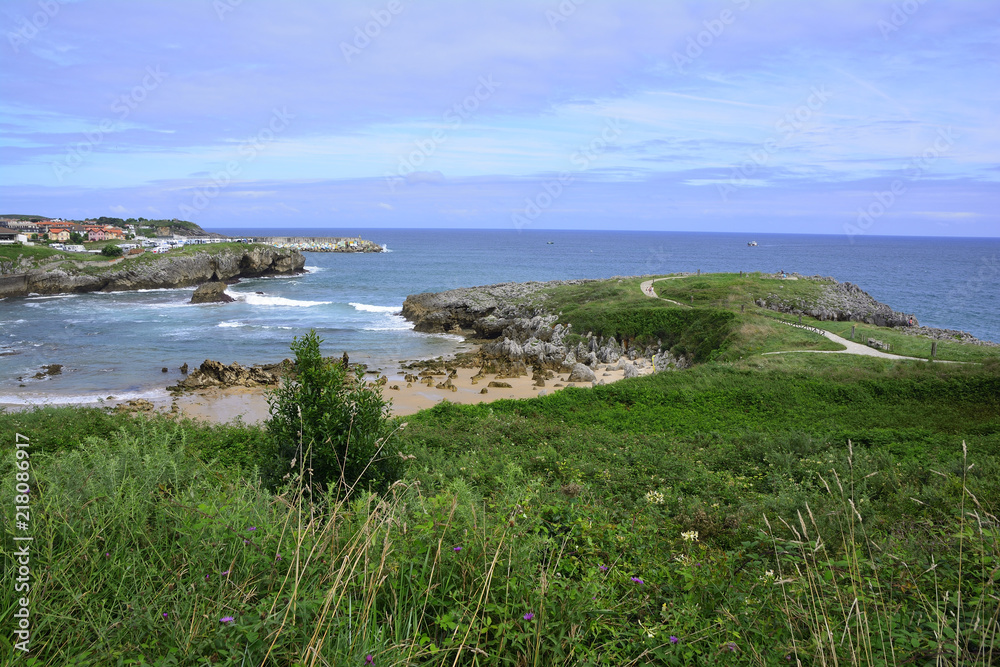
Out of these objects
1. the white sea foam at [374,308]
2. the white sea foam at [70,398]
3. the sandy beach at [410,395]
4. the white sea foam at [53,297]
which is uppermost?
the white sea foam at [53,297]

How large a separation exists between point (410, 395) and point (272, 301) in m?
48.8

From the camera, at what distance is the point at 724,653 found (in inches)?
136

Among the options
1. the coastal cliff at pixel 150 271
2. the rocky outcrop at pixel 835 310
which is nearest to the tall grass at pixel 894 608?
the rocky outcrop at pixel 835 310

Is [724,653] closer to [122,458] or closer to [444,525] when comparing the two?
[444,525]

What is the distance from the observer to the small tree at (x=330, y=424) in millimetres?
9000

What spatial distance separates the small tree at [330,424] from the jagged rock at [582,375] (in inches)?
1012

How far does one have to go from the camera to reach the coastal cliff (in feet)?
242

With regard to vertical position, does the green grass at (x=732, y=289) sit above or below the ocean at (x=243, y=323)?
above

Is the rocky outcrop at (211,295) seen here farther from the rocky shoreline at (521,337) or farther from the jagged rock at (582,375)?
the jagged rock at (582,375)

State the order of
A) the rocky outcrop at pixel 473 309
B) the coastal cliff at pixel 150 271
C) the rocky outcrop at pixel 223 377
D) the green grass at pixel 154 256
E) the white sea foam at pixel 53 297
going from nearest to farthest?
the rocky outcrop at pixel 223 377
the rocky outcrop at pixel 473 309
the white sea foam at pixel 53 297
the coastal cliff at pixel 150 271
the green grass at pixel 154 256

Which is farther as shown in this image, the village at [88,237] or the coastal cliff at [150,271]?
the village at [88,237]

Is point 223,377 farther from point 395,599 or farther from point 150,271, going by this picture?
point 150,271

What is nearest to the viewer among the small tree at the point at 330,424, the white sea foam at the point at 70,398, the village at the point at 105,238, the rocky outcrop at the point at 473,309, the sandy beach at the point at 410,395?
the small tree at the point at 330,424

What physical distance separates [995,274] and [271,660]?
169 metres
